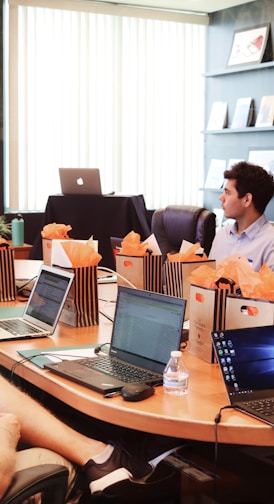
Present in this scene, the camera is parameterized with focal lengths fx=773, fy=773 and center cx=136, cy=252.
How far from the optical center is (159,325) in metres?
2.29

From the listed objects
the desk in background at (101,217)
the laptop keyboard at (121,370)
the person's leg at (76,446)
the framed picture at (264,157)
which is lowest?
the person's leg at (76,446)

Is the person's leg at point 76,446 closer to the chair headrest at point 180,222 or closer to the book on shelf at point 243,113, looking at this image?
the chair headrest at point 180,222

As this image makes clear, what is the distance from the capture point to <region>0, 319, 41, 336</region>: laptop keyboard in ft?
9.32

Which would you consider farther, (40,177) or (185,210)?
(40,177)

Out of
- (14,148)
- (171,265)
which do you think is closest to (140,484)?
(171,265)

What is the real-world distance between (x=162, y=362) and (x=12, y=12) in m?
4.99

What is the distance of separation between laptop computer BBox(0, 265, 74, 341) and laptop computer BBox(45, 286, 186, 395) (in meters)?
0.42

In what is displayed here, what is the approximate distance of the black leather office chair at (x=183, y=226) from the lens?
174 inches

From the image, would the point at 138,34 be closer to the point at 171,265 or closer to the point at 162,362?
the point at 171,265

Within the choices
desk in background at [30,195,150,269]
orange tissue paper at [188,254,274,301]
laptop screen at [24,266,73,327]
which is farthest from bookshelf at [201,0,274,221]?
orange tissue paper at [188,254,274,301]

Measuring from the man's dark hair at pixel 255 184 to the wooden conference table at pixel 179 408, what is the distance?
1741 mm

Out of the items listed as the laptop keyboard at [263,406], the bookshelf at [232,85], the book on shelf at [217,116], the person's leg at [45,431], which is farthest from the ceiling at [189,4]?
the laptop keyboard at [263,406]

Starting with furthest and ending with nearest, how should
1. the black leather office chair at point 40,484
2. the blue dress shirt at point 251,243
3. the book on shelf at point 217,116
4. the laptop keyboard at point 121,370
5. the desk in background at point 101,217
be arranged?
the book on shelf at point 217,116 < the desk in background at point 101,217 < the blue dress shirt at point 251,243 < the laptop keyboard at point 121,370 < the black leather office chair at point 40,484

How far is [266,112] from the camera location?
260 inches
